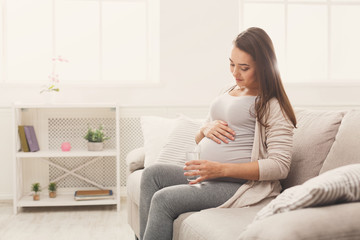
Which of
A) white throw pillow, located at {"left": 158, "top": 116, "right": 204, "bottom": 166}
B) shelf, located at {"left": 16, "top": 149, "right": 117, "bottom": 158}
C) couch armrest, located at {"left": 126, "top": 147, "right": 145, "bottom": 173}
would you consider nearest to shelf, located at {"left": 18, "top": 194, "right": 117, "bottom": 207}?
shelf, located at {"left": 16, "top": 149, "right": 117, "bottom": 158}

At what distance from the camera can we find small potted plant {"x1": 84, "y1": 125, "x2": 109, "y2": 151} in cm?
370

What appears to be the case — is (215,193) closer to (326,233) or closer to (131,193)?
(326,233)

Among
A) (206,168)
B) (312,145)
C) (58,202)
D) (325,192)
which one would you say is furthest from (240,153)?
(58,202)

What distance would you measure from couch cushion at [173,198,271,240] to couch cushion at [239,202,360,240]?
0.37m

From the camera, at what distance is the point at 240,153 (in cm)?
180

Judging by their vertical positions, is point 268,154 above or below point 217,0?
below

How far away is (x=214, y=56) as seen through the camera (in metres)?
4.01

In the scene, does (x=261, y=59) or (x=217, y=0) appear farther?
(x=217, y=0)

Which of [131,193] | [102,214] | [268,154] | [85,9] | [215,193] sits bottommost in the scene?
[102,214]

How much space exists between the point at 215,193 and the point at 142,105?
2286 millimetres

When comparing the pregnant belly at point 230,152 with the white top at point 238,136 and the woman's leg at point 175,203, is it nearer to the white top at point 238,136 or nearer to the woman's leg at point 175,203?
the white top at point 238,136

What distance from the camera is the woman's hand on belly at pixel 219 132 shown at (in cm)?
183

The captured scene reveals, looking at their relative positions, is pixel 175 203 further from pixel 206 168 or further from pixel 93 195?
pixel 93 195

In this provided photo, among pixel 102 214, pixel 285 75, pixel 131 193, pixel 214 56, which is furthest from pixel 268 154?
pixel 285 75
